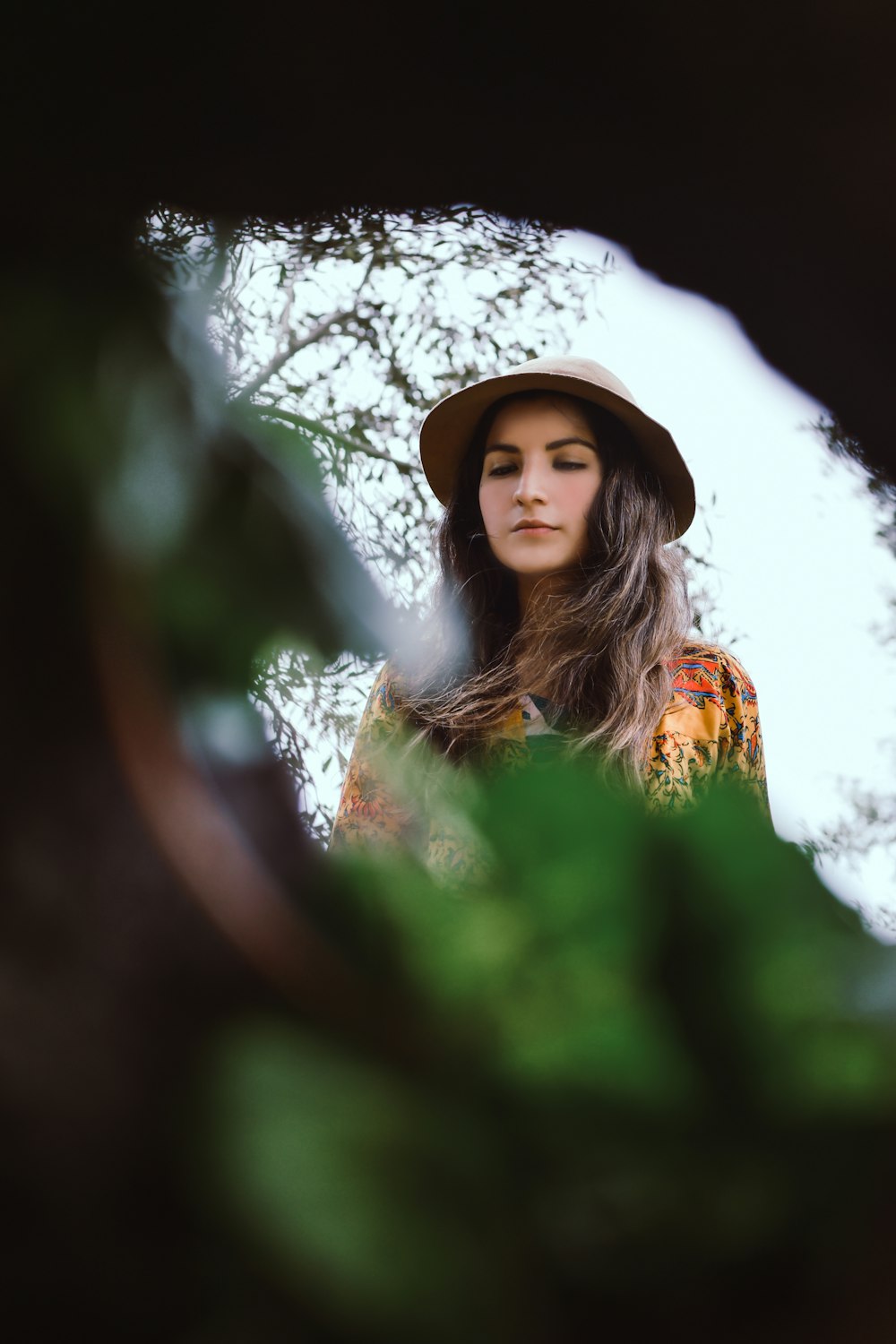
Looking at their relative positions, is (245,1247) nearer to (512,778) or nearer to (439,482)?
(512,778)

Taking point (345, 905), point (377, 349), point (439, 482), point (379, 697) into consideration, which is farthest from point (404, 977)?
point (439, 482)

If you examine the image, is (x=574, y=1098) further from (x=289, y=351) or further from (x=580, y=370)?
(x=580, y=370)

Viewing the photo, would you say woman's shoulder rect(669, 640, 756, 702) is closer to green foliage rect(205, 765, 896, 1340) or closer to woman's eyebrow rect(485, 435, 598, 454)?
woman's eyebrow rect(485, 435, 598, 454)

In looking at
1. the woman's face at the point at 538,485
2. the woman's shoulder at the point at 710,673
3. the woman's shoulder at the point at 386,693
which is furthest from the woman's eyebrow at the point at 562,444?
the woman's shoulder at the point at 386,693

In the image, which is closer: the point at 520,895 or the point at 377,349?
the point at 520,895

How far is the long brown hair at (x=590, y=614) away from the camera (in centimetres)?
62

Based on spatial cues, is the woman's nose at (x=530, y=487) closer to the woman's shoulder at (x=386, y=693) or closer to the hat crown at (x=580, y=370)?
the hat crown at (x=580, y=370)

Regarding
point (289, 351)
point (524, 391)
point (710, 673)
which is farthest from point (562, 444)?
point (289, 351)

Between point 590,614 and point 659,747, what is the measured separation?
22 cm

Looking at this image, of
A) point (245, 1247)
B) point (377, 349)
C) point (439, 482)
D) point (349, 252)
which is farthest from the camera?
point (439, 482)

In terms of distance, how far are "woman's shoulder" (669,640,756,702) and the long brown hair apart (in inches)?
1.2

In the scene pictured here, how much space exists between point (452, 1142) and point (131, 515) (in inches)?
4.8

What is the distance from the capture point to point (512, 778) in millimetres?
196

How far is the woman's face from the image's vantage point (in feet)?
2.47
